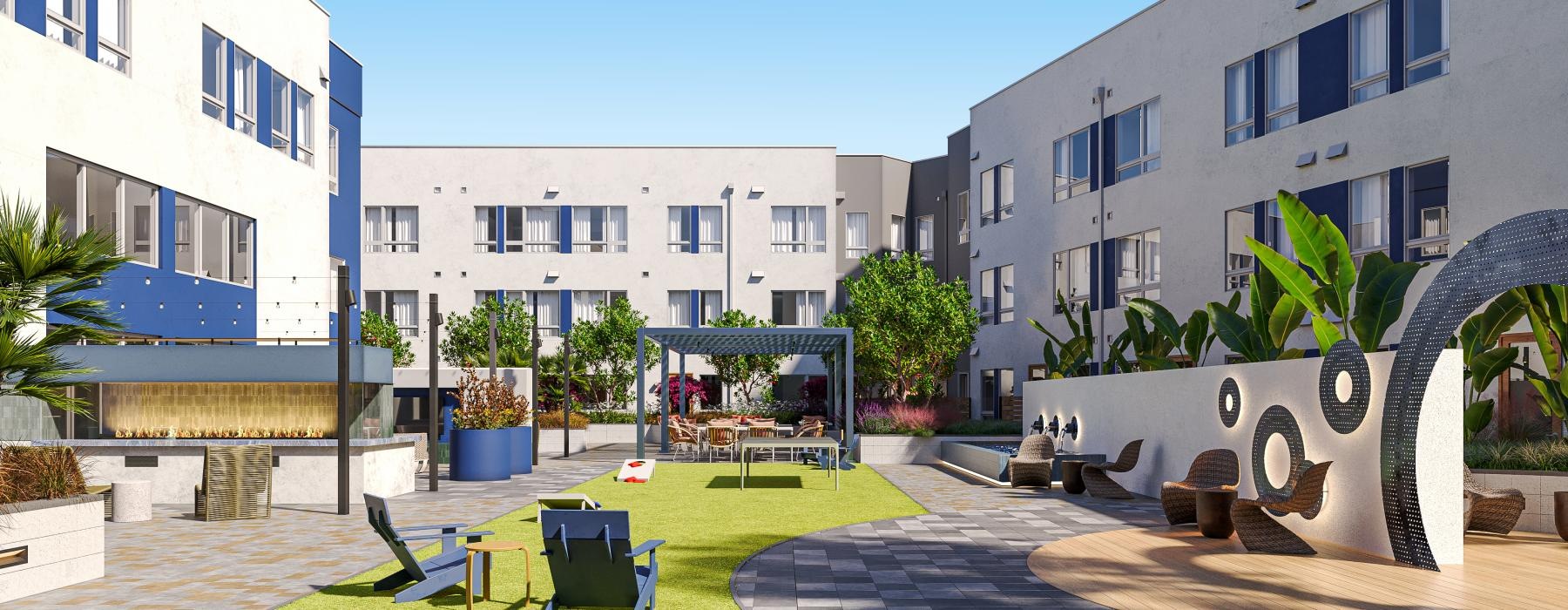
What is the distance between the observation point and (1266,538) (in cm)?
1073

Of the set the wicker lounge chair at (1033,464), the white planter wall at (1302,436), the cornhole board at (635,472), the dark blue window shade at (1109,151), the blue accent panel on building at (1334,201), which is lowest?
the cornhole board at (635,472)

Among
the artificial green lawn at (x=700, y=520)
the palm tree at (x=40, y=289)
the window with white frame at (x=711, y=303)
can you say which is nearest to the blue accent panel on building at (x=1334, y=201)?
the artificial green lawn at (x=700, y=520)

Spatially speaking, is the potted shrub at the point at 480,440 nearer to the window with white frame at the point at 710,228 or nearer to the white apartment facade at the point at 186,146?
the white apartment facade at the point at 186,146

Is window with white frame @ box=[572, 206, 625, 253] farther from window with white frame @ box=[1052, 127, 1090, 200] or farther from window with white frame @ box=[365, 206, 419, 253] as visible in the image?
window with white frame @ box=[1052, 127, 1090, 200]

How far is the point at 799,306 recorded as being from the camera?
43594 mm

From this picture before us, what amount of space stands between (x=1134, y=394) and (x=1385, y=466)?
7.42 meters

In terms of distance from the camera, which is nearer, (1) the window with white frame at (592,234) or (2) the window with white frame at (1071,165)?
(2) the window with white frame at (1071,165)

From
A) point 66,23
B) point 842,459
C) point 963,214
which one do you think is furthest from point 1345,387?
point 963,214

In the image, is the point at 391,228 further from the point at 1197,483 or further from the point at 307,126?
the point at 1197,483

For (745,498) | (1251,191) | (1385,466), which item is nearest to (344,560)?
(745,498)

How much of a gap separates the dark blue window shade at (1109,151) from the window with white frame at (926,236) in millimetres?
14887

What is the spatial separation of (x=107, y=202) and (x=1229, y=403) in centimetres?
1754

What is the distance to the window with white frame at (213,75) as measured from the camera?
21203 mm

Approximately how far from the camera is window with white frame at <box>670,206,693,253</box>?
4325 centimetres
